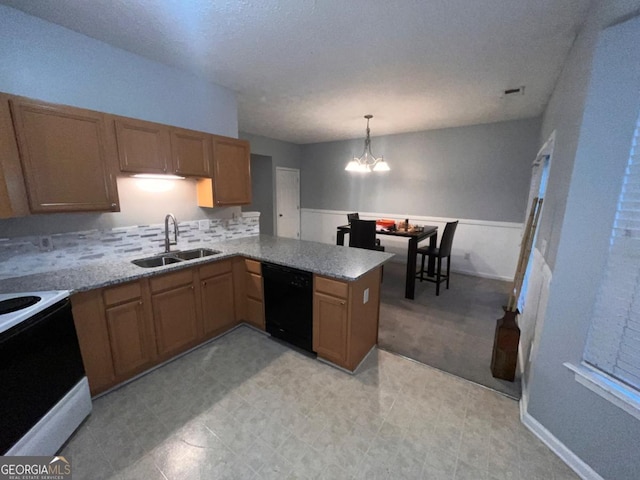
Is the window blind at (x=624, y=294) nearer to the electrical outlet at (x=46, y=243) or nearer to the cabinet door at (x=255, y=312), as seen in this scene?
the cabinet door at (x=255, y=312)

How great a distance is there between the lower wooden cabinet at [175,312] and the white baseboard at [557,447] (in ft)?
8.42

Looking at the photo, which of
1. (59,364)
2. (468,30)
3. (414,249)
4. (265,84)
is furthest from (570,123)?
(59,364)

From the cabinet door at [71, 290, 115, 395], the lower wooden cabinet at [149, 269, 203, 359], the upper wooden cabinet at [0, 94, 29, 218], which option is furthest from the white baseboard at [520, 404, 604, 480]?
the upper wooden cabinet at [0, 94, 29, 218]

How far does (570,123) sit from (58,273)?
12.1 ft

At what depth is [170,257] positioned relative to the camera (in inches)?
96.4

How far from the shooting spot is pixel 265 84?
271 cm

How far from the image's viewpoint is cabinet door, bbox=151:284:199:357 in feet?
6.74

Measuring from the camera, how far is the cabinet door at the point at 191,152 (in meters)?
2.29

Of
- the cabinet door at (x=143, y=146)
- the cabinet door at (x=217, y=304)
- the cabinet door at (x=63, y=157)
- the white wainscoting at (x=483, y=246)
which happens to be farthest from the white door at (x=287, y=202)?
the cabinet door at (x=63, y=157)

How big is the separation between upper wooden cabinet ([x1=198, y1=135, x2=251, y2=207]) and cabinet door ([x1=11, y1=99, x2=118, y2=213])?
85 cm

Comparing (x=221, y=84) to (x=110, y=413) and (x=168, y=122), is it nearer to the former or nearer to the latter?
(x=168, y=122)

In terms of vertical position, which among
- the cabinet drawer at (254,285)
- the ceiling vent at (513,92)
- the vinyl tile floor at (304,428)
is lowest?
the vinyl tile floor at (304,428)

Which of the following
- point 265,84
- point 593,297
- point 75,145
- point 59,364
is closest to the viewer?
point 593,297

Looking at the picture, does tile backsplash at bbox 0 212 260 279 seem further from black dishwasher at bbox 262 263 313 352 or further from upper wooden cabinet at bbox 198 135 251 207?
black dishwasher at bbox 262 263 313 352
